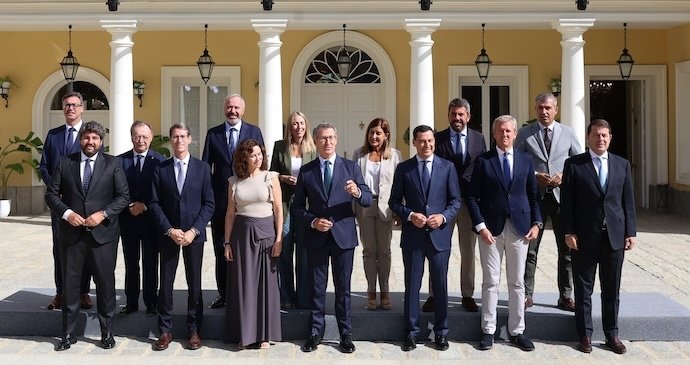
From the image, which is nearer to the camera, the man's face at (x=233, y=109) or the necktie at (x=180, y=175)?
the necktie at (x=180, y=175)

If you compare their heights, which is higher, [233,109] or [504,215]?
[233,109]

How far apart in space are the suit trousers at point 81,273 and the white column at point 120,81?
7.90 m

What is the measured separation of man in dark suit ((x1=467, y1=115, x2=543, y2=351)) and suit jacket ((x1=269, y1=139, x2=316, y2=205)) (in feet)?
4.46

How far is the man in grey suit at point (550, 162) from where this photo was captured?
A: 254 inches

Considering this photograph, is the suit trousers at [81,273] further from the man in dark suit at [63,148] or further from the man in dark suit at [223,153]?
the man in dark suit at [223,153]

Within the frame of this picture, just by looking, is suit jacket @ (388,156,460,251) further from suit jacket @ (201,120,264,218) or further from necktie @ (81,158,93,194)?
necktie @ (81,158,93,194)

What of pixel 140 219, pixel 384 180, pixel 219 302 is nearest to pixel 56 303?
pixel 140 219

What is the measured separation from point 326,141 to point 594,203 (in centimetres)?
Answer: 209

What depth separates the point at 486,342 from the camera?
605 cm

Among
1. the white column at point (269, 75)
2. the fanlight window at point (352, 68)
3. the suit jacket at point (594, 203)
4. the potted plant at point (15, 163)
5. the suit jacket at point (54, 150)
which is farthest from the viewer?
the fanlight window at point (352, 68)

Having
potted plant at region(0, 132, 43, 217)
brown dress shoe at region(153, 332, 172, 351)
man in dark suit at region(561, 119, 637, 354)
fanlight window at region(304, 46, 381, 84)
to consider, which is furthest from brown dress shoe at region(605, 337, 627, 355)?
potted plant at region(0, 132, 43, 217)

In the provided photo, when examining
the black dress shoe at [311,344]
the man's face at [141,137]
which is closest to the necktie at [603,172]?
the black dress shoe at [311,344]

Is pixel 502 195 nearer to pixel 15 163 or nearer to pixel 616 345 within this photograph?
pixel 616 345

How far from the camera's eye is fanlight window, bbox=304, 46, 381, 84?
16.5 meters
